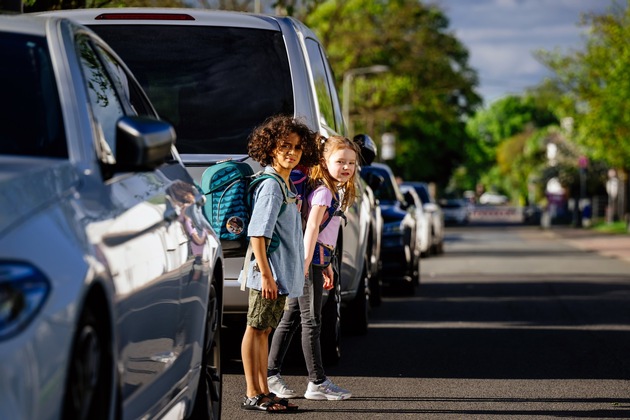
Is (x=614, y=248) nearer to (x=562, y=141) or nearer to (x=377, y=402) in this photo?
(x=377, y=402)

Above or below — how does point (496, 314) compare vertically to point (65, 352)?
below

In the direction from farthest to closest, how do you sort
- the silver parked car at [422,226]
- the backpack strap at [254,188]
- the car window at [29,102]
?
the silver parked car at [422,226], the backpack strap at [254,188], the car window at [29,102]

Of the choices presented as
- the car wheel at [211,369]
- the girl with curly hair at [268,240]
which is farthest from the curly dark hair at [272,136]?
the car wheel at [211,369]

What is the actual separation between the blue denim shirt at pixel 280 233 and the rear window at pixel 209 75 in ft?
4.85

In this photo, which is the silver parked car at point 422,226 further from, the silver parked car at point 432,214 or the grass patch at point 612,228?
the grass patch at point 612,228

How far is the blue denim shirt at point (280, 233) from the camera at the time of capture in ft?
23.6

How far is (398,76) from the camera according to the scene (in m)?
63.9

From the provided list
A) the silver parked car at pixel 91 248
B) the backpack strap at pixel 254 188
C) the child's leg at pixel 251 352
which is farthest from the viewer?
the child's leg at pixel 251 352

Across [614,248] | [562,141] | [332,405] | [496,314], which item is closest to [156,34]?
[332,405]

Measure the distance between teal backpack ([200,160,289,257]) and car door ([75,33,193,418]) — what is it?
6.41 ft

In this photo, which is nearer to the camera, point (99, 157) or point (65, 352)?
point (65, 352)

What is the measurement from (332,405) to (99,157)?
3.86m

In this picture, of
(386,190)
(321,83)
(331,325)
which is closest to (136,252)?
(331,325)

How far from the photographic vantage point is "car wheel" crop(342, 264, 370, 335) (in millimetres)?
12039
